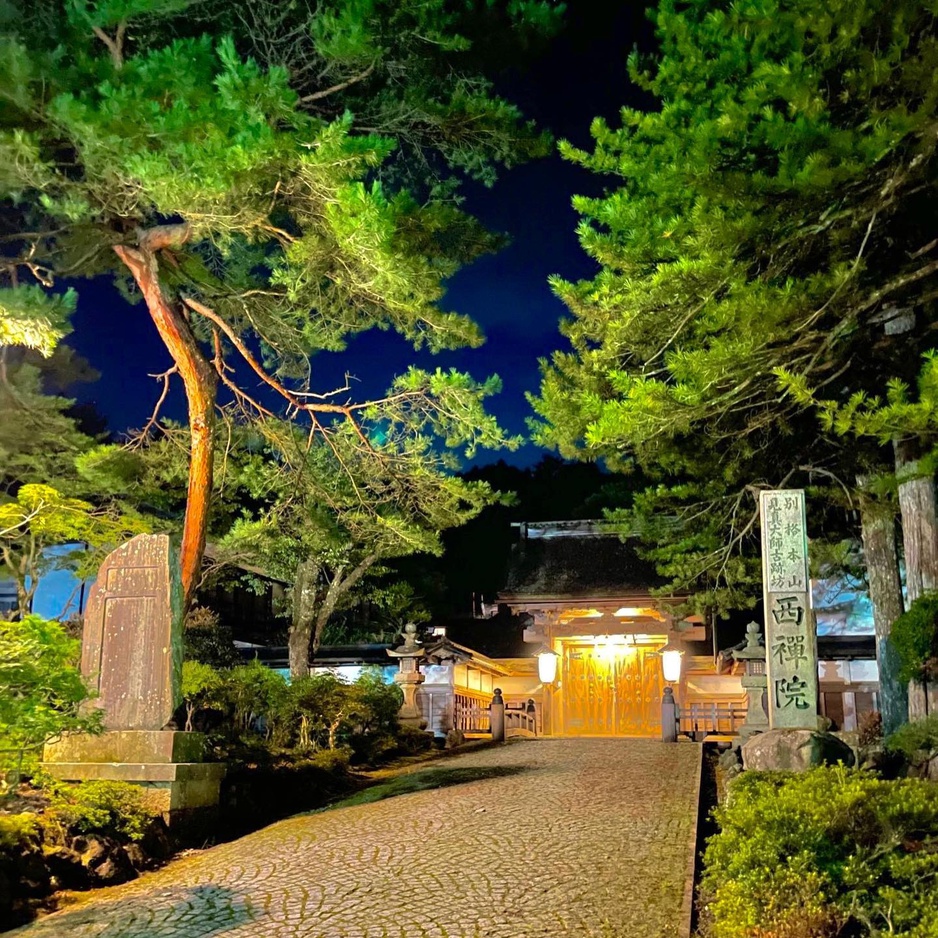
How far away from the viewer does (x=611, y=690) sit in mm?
22547

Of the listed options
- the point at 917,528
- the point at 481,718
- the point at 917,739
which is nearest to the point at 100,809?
the point at 917,739

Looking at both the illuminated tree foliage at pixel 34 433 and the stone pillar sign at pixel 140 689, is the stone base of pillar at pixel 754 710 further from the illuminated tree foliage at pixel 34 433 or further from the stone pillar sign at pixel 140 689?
the illuminated tree foliage at pixel 34 433

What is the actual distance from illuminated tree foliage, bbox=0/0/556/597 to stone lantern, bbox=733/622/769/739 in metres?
7.22

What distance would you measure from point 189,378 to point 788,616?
25.6 feet

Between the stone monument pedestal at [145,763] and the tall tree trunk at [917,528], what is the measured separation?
8.31 metres

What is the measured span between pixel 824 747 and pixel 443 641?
12.3 meters

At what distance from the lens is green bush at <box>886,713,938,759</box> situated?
346 inches

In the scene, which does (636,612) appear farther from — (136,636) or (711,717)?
(136,636)

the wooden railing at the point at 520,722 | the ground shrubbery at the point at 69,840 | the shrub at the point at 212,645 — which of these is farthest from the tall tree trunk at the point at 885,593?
the shrub at the point at 212,645

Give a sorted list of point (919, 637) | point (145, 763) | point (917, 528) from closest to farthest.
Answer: point (145, 763) < point (919, 637) < point (917, 528)

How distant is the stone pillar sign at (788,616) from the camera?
29.9ft

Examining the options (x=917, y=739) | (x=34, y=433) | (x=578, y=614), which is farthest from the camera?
(x=578, y=614)

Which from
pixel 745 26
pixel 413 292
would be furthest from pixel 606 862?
pixel 745 26

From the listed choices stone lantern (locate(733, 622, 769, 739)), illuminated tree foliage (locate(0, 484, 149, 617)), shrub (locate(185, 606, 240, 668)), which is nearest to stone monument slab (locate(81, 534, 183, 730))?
illuminated tree foliage (locate(0, 484, 149, 617))
